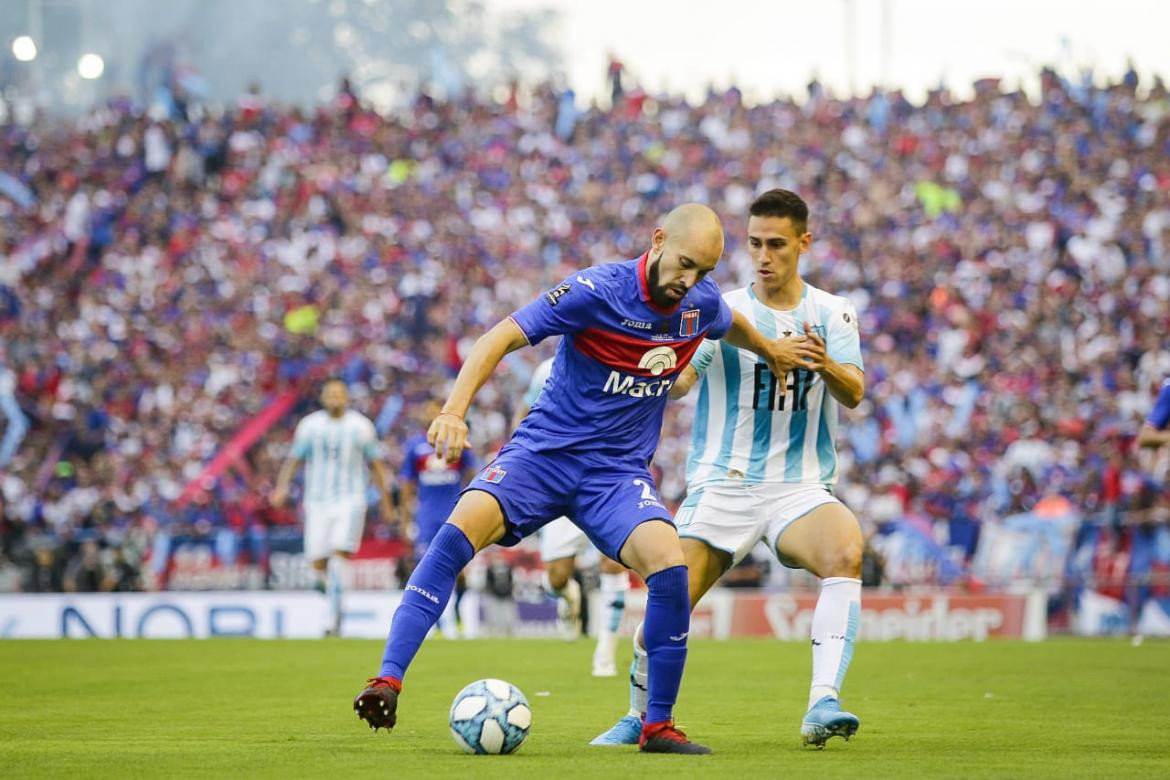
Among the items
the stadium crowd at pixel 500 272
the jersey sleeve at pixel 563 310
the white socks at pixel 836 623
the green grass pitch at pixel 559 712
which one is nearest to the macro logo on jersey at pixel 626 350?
the jersey sleeve at pixel 563 310

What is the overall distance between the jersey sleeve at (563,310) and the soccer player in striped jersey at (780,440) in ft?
3.16

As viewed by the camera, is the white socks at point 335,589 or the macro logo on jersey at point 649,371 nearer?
the macro logo on jersey at point 649,371

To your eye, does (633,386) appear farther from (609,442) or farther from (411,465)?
(411,465)

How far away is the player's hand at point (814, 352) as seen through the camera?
26.6ft

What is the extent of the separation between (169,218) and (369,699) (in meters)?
29.9

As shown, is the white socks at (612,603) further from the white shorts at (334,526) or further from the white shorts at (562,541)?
the white shorts at (334,526)

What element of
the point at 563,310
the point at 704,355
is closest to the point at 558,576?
the point at 704,355

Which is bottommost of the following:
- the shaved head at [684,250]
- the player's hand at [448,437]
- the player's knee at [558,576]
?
the player's knee at [558,576]

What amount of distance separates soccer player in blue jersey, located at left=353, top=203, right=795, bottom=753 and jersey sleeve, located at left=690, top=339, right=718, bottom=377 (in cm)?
62

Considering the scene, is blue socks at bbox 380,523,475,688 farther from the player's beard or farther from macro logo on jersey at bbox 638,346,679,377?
the player's beard

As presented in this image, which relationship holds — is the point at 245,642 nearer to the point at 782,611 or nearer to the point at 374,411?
the point at 782,611

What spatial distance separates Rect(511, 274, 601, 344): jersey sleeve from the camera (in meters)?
7.46

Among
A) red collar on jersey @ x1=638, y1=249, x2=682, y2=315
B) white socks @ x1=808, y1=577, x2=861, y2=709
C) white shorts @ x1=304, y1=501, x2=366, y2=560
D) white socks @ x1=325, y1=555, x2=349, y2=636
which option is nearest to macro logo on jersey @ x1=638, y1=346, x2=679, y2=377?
red collar on jersey @ x1=638, y1=249, x2=682, y2=315

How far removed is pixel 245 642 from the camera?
62.1 feet
